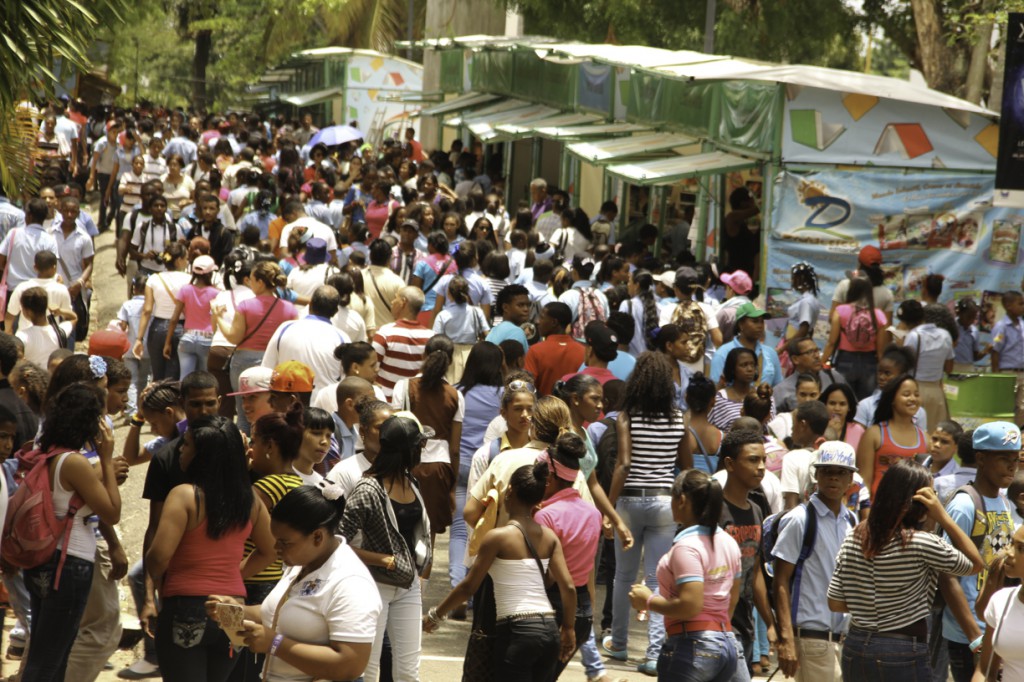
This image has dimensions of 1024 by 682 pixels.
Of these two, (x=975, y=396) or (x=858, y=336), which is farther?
(x=975, y=396)

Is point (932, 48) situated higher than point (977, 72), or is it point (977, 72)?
point (932, 48)

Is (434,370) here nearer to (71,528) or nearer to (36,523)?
(71,528)

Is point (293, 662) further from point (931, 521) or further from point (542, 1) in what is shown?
point (542, 1)

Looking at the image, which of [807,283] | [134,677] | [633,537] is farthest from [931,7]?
[134,677]

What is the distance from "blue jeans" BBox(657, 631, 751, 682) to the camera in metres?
5.66

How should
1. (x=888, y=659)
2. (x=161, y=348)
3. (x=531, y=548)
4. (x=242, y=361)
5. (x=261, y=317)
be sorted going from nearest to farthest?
(x=888, y=659)
(x=531, y=548)
(x=261, y=317)
(x=242, y=361)
(x=161, y=348)

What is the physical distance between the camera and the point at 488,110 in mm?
26531

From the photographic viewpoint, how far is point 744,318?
9.81 meters

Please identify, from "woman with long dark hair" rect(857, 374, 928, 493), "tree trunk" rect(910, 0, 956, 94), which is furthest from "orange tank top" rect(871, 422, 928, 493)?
"tree trunk" rect(910, 0, 956, 94)

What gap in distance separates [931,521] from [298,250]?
749cm

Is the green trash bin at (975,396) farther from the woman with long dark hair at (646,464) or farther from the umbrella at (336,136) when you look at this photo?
the umbrella at (336,136)

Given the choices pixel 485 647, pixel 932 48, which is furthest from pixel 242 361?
pixel 932 48

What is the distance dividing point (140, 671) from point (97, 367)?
155 cm

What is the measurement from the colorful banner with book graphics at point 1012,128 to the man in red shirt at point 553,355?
4.28 m
